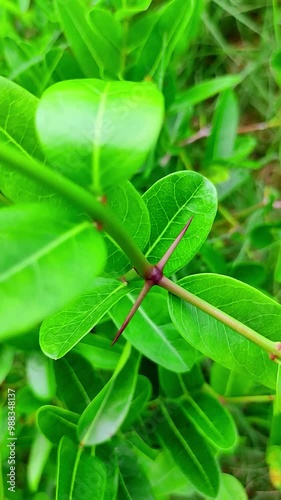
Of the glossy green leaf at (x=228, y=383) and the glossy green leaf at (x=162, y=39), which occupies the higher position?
the glossy green leaf at (x=162, y=39)

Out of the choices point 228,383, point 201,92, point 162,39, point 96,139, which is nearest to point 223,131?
point 201,92

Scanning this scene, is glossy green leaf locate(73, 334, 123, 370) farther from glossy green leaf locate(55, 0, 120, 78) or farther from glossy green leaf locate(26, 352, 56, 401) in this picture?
glossy green leaf locate(55, 0, 120, 78)

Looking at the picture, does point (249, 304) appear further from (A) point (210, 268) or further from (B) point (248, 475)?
(B) point (248, 475)

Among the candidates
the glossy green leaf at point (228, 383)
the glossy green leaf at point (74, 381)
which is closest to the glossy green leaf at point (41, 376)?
the glossy green leaf at point (74, 381)

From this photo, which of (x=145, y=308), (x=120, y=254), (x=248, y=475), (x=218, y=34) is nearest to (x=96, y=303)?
(x=120, y=254)

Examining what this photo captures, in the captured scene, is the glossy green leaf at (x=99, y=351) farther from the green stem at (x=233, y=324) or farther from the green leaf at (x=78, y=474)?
the green stem at (x=233, y=324)

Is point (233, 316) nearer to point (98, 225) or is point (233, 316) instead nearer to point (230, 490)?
point (98, 225)

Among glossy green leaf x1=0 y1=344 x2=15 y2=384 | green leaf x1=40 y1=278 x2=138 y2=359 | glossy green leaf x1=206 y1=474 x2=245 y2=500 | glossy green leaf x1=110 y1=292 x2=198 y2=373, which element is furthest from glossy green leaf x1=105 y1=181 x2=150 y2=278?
glossy green leaf x1=206 y1=474 x2=245 y2=500
